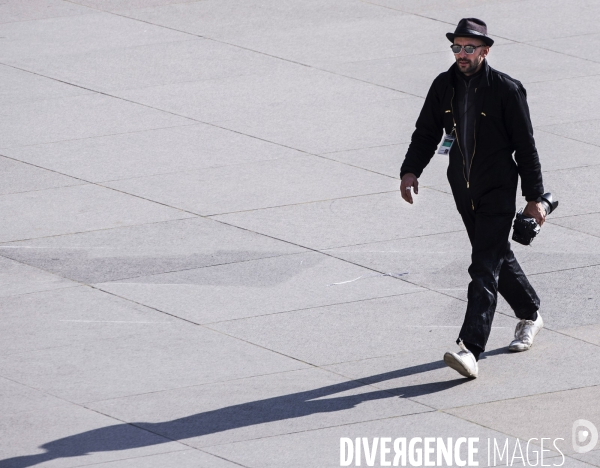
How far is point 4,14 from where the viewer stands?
16578 mm

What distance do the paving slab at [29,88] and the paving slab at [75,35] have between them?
710mm

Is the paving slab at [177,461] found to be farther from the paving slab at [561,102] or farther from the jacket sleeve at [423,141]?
the paving slab at [561,102]

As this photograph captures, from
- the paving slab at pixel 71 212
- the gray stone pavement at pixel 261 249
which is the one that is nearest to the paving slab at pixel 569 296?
the gray stone pavement at pixel 261 249

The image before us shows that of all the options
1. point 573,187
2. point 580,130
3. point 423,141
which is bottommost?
point 573,187

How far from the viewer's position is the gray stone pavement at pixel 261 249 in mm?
6621

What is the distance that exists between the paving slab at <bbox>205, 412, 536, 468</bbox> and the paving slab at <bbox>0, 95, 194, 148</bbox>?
6013 mm

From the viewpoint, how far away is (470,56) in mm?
6996

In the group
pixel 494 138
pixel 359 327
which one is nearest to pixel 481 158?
pixel 494 138

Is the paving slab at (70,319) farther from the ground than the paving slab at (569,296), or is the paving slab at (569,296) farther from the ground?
the paving slab at (569,296)

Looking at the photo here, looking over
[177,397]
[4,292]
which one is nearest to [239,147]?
[4,292]

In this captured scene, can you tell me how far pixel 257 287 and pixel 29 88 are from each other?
5753 mm

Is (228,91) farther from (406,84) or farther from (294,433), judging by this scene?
(294,433)

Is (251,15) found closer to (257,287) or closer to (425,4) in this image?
(425,4)

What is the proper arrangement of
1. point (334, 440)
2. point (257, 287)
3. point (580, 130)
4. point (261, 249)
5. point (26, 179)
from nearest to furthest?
point (334, 440)
point (257, 287)
point (261, 249)
point (26, 179)
point (580, 130)
